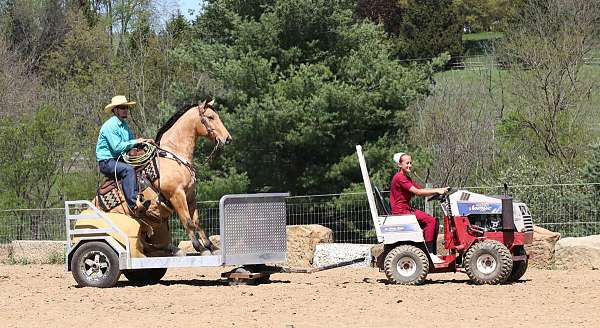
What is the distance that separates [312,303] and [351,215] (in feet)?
30.3

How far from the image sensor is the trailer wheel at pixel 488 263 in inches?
523

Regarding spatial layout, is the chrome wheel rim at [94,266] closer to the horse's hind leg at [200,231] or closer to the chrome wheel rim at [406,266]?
the horse's hind leg at [200,231]

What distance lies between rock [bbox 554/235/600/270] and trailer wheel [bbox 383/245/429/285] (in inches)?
158

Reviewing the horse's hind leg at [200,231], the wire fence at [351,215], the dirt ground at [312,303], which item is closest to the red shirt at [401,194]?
the dirt ground at [312,303]

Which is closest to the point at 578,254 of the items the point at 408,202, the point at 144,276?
the point at 408,202

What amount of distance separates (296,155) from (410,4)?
33859 mm

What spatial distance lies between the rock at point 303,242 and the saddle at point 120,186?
212 inches

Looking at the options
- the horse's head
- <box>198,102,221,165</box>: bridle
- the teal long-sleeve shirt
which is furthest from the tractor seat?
the teal long-sleeve shirt

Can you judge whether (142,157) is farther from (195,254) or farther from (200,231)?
(195,254)

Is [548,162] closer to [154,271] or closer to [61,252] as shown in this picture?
[61,252]

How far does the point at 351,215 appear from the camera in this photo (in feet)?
68.5

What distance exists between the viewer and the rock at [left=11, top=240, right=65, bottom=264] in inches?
821

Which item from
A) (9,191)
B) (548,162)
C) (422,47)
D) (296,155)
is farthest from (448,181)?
(422,47)

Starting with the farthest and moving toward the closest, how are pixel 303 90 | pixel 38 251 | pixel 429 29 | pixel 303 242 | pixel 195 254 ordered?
pixel 429 29
pixel 303 90
pixel 38 251
pixel 303 242
pixel 195 254
